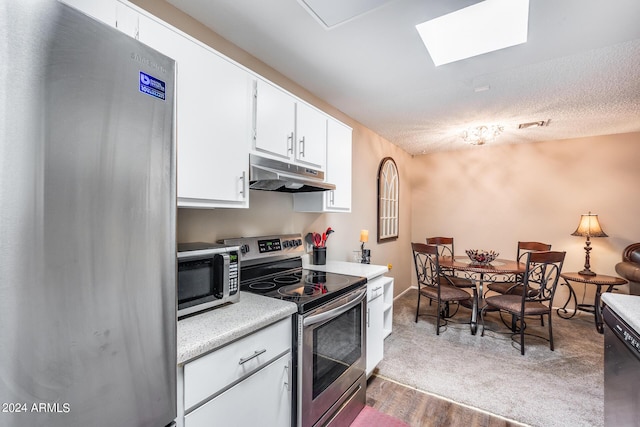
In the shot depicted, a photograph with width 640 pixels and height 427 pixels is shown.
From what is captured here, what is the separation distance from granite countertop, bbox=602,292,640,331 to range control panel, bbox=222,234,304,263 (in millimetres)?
1830

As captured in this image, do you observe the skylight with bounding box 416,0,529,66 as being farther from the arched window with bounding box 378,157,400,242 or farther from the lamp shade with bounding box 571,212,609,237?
the lamp shade with bounding box 571,212,609,237

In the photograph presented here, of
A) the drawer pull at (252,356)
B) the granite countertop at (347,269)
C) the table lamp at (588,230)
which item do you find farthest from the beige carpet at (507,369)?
the drawer pull at (252,356)

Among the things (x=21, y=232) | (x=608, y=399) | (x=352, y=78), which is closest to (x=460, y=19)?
(x=352, y=78)

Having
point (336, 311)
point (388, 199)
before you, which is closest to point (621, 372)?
point (336, 311)

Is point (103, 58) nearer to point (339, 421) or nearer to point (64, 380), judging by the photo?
point (64, 380)

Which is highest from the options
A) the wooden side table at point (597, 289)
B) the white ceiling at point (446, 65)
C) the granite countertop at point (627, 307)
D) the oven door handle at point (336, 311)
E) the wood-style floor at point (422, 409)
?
the white ceiling at point (446, 65)

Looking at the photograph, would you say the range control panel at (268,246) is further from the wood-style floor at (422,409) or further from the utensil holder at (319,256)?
the wood-style floor at (422,409)

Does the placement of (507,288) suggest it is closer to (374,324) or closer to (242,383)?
(374,324)

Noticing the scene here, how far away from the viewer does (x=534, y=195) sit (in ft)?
13.9

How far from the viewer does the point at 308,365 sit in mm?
1425

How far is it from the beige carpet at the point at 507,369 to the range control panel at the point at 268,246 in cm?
133

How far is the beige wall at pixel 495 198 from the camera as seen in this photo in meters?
3.41

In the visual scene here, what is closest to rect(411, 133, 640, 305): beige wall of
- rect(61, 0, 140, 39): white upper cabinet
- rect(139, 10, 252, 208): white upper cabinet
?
rect(139, 10, 252, 208): white upper cabinet

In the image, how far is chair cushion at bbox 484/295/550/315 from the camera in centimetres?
279
